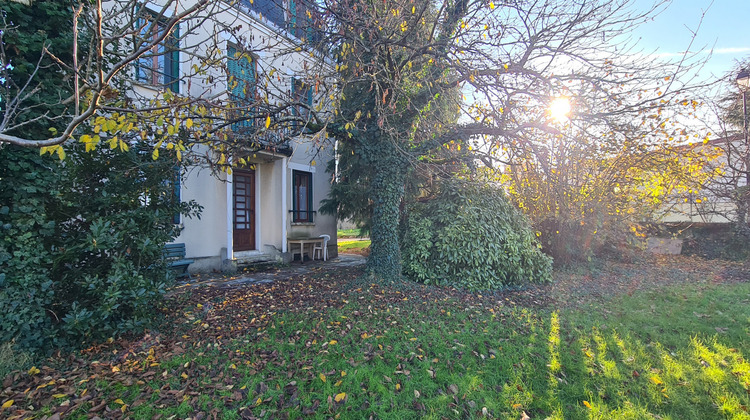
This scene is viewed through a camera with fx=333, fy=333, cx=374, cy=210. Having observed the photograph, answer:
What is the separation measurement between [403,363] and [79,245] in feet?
11.6

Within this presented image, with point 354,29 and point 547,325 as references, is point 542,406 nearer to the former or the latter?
point 547,325

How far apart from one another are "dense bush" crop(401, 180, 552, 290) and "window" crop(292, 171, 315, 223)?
14.6ft

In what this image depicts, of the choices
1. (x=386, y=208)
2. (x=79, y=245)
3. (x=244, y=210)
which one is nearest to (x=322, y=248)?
(x=244, y=210)

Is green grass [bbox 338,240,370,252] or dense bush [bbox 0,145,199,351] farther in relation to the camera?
green grass [bbox 338,240,370,252]

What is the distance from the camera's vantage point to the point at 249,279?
7293 mm

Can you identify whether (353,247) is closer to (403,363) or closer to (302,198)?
(302,198)

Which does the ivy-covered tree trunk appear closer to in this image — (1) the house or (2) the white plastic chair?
(1) the house

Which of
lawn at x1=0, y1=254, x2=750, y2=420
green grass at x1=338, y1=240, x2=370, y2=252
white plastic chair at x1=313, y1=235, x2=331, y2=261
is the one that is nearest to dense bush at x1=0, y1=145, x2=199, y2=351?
A: lawn at x1=0, y1=254, x2=750, y2=420

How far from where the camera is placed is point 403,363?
3.36 m

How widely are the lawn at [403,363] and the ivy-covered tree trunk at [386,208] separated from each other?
855 mm

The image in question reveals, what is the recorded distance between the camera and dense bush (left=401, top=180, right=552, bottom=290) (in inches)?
260

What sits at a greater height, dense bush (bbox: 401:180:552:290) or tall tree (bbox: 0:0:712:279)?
tall tree (bbox: 0:0:712:279)

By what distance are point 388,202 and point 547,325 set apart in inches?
129

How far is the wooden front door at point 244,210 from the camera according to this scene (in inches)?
366
